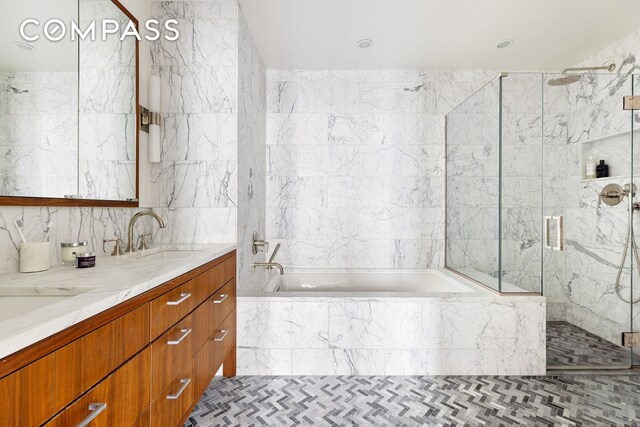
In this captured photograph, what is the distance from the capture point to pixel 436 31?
2.37 m

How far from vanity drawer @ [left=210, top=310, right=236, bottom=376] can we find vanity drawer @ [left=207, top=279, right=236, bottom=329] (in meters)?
0.04

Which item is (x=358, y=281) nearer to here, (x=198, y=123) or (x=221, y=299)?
(x=221, y=299)

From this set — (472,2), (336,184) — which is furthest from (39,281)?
(472,2)

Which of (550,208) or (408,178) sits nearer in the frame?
(550,208)

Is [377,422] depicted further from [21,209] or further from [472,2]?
[472,2]

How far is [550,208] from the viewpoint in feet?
7.16

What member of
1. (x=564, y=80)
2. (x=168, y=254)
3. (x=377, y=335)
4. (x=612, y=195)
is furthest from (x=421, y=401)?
(x=564, y=80)

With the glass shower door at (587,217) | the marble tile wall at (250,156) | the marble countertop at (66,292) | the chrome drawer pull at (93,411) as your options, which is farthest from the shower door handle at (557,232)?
the chrome drawer pull at (93,411)

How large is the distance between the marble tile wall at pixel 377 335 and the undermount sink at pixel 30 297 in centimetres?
123

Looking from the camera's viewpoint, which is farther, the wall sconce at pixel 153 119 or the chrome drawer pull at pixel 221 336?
the wall sconce at pixel 153 119

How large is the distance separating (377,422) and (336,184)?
1.98 metres

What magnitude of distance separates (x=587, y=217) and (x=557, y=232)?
59cm

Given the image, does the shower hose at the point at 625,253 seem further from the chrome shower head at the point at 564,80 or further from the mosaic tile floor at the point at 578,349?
the chrome shower head at the point at 564,80

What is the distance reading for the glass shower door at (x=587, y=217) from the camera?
2219mm
